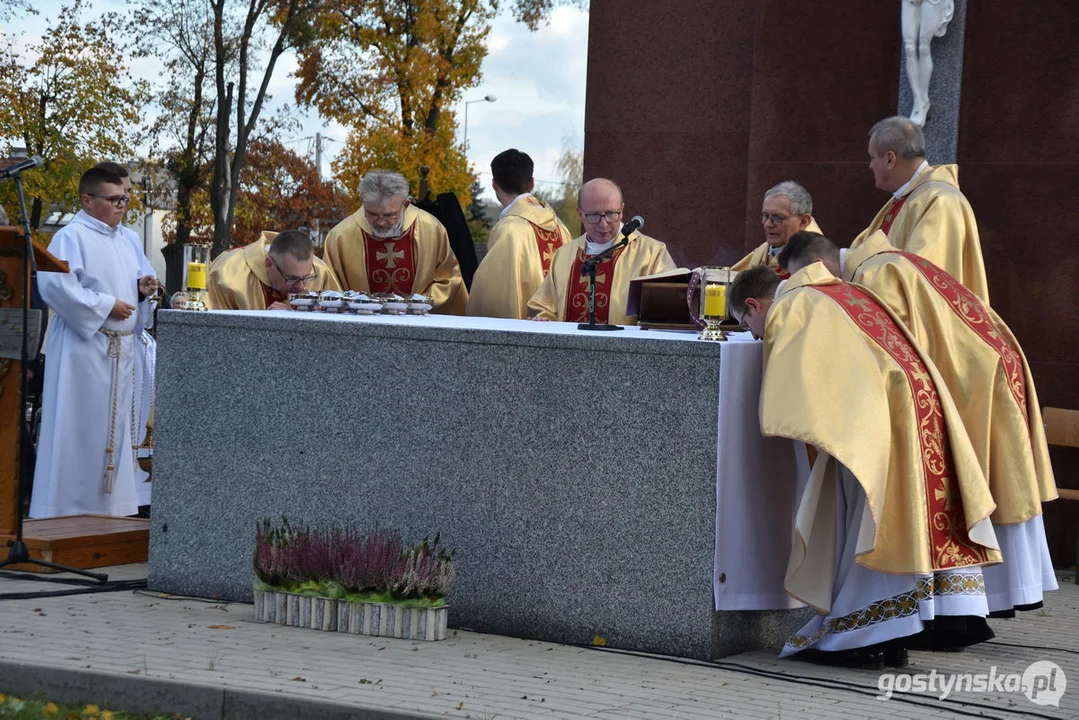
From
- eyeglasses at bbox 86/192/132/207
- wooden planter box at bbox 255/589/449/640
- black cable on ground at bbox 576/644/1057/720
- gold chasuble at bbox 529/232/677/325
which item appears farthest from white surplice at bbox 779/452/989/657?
eyeglasses at bbox 86/192/132/207

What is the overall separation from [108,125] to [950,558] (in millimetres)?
21927

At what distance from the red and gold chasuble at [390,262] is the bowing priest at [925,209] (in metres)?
2.86

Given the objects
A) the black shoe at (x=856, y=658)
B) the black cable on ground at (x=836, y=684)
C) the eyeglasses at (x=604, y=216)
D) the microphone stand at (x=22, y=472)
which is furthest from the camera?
the eyeglasses at (x=604, y=216)

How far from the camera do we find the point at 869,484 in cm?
514

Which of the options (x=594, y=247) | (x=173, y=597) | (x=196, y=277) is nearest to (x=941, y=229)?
(x=594, y=247)

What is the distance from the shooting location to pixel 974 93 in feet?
30.2

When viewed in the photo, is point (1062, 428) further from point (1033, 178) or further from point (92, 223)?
point (92, 223)

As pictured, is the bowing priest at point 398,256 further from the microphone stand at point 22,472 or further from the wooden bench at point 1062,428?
the wooden bench at point 1062,428

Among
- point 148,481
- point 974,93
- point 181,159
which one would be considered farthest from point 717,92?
point 181,159

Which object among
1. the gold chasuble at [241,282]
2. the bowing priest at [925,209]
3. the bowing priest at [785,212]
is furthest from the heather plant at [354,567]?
the bowing priest at [925,209]

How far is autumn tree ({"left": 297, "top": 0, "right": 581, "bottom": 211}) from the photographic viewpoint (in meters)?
26.3

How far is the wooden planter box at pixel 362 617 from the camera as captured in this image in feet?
18.2

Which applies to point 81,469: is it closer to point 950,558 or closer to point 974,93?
point 950,558

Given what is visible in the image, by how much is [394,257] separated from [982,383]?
3.98m
